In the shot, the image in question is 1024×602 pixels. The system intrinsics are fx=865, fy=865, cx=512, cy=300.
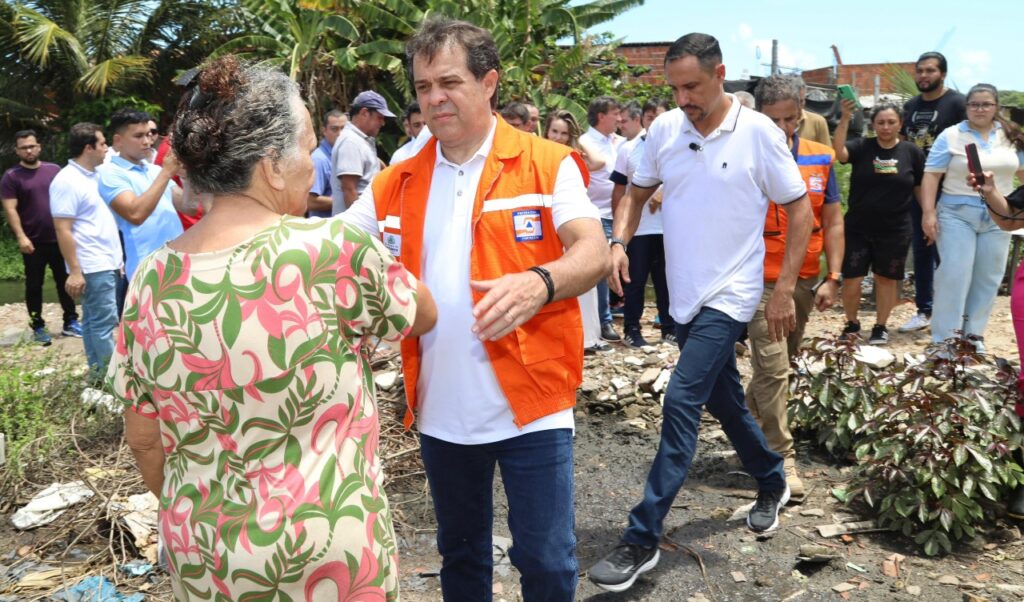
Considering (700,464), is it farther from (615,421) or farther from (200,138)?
(200,138)

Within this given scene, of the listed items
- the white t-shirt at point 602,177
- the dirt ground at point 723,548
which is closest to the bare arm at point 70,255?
the dirt ground at point 723,548

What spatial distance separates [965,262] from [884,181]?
1.07 meters

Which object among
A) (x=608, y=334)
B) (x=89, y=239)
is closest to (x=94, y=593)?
(x=89, y=239)

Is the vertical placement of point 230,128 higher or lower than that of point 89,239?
higher

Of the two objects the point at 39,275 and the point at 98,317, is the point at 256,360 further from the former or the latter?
the point at 39,275

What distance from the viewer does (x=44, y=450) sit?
192 inches

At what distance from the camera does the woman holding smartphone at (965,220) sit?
697 centimetres

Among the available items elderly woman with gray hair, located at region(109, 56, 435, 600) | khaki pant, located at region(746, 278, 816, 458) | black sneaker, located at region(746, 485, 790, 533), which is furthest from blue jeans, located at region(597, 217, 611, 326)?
elderly woman with gray hair, located at region(109, 56, 435, 600)

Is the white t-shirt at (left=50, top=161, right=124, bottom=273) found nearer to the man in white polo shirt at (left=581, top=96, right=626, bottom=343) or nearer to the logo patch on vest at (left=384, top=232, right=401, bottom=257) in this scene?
the man in white polo shirt at (left=581, top=96, right=626, bottom=343)

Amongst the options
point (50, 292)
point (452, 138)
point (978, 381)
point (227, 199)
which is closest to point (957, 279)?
point (978, 381)

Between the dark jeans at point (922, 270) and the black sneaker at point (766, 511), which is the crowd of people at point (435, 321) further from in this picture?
the dark jeans at point (922, 270)

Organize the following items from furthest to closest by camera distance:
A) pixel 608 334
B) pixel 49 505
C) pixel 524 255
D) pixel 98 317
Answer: pixel 608 334 → pixel 98 317 → pixel 49 505 → pixel 524 255

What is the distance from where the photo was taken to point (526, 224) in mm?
2562

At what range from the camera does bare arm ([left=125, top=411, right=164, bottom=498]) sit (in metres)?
2.00
